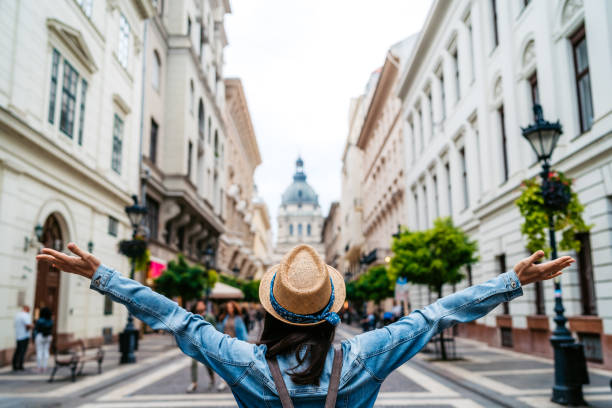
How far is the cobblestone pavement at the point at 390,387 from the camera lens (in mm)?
9742

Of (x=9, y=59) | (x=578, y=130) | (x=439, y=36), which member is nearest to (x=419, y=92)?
(x=439, y=36)

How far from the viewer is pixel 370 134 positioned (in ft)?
175

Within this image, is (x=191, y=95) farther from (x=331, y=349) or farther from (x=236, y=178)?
(x=331, y=349)

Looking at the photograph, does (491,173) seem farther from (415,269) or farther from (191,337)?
(191,337)

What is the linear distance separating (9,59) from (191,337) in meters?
15.2

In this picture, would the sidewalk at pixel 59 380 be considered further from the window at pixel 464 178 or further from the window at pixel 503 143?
the window at pixel 464 178

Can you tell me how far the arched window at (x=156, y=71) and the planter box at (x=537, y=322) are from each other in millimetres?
21965

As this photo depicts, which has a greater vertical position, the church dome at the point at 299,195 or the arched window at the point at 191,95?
the church dome at the point at 299,195

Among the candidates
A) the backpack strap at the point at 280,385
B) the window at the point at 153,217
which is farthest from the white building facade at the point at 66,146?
the backpack strap at the point at 280,385

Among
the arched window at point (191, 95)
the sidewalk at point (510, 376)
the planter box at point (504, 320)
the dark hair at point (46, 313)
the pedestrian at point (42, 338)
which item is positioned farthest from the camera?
the arched window at point (191, 95)

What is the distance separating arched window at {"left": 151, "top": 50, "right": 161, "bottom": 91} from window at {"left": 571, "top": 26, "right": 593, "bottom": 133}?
21.6m

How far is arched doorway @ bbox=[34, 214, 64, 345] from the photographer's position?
17.6 metres

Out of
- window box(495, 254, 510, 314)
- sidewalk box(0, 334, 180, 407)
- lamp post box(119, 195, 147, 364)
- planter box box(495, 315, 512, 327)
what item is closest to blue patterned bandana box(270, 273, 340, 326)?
sidewalk box(0, 334, 180, 407)

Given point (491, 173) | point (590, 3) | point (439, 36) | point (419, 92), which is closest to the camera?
point (590, 3)
